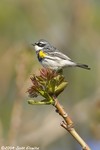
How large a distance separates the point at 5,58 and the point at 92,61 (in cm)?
281

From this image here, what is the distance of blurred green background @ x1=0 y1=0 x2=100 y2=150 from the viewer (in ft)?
18.1

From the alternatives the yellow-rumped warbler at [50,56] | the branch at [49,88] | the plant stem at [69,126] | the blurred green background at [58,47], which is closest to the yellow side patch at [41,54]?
the yellow-rumped warbler at [50,56]

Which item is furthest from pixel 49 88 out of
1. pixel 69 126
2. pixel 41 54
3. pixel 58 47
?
pixel 58 47

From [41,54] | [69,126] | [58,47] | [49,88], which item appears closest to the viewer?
[69,126]

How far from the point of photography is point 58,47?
9.15 metres

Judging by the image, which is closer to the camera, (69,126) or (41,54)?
(69,126)

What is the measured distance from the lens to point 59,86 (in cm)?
240

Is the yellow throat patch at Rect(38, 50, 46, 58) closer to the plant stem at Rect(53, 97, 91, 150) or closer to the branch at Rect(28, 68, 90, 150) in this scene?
the branch at Rect(28, 68, 90, 150)

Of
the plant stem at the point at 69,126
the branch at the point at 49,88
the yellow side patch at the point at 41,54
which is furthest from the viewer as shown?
the yellow side patch at the point at 41,54

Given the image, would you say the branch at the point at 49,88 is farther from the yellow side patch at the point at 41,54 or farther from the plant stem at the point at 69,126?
the yellow side patch at the point at 41,54

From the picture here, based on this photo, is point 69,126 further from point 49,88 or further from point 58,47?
point 58,47

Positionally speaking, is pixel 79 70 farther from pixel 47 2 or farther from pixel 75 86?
pixel 47 2

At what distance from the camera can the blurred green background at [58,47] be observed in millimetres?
5508

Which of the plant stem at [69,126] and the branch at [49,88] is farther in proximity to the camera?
the branch at [49,88]
